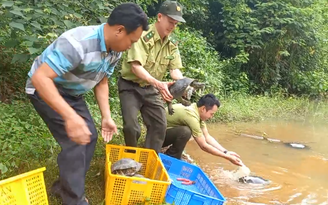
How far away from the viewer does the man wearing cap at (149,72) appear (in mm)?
3607

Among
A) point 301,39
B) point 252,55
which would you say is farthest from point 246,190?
point 301,39

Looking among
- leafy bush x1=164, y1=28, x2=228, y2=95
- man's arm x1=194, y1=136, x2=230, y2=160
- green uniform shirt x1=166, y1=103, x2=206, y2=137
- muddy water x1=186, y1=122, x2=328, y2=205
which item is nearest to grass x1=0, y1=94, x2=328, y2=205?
green uniform shirt x1=166, y1=103, x2=206, y2=137

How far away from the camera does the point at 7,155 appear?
3500mm

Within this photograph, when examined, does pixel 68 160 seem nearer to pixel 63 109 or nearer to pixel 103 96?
pixel 63 109

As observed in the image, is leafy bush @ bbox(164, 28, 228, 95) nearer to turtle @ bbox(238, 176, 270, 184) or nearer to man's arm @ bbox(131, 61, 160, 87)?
turtle @ bbox(238, 176, 270, 184)

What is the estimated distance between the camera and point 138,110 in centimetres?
392

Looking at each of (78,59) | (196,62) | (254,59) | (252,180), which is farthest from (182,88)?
(254,59)

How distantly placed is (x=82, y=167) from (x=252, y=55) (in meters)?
10.1

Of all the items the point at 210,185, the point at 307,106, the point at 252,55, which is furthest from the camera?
the point at 252,55

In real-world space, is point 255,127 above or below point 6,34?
below

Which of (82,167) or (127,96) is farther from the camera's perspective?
(127,96)

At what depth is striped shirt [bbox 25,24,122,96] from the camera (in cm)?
225

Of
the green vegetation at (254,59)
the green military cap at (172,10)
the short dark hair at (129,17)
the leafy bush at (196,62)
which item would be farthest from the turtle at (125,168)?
the leafy bush at (196,62)

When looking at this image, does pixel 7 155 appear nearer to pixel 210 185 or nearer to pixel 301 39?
pixel 210 185
